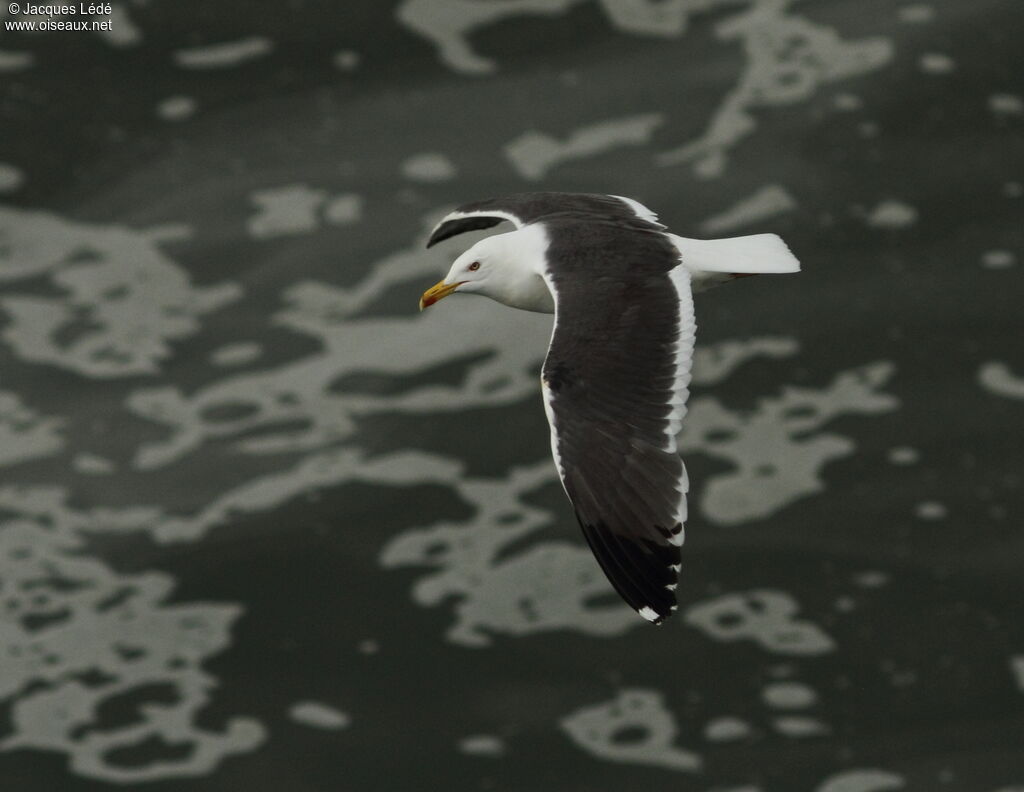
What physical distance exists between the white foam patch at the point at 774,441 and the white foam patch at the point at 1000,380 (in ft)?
7.90

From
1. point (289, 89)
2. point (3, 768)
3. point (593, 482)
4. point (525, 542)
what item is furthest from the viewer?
point (289, 89)

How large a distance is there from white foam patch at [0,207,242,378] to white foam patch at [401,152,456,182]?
5422 mm

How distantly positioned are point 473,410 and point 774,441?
7.19 m

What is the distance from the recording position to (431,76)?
48.8 meters

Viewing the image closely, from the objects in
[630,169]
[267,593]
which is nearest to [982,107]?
[630,169]

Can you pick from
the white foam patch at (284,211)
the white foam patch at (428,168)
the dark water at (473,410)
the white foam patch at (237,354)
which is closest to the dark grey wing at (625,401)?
the dark water at (473,410)

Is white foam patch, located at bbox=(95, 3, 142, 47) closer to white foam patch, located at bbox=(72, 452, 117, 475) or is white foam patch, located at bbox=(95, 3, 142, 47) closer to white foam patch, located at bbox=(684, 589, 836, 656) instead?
white foam patch, located at bbox=(72, 452, 117, 475)

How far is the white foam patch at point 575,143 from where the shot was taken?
1784 inches

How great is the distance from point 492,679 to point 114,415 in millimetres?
11559

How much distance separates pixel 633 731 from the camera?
3994 centimetres

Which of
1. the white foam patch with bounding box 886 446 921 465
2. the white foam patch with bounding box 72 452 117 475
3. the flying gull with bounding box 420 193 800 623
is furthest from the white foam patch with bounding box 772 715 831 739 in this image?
the flying gull with bounding box 420 193 800 623

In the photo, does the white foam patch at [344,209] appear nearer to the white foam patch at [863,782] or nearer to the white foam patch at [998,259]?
the white foam patch at [998,259]

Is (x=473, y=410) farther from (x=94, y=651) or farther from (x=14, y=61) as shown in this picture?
(x=14, y=61)

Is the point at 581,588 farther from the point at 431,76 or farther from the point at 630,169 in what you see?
the point at 431,76
